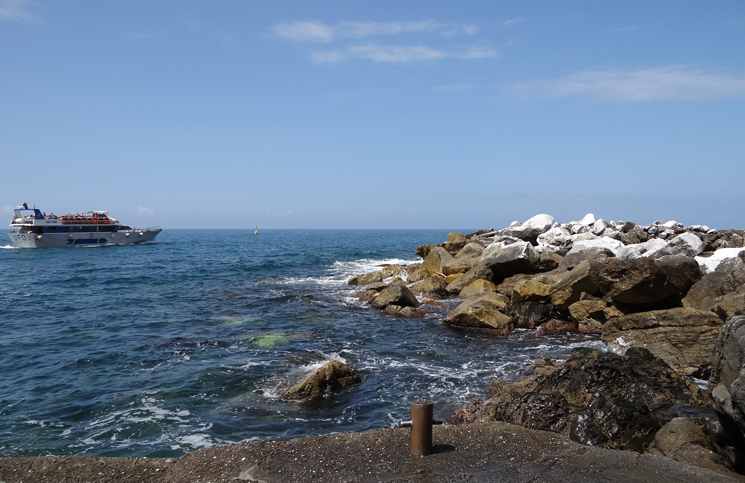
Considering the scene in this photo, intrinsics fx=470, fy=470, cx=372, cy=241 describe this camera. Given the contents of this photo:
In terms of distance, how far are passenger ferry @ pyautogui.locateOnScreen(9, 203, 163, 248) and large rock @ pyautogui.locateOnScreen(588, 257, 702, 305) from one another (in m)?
69.0

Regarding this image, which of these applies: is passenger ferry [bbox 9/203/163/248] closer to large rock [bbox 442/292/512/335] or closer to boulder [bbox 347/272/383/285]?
boulder [bbox 347/272/383/285]

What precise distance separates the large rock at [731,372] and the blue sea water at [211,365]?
4.81m

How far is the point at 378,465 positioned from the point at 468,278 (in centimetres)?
1702

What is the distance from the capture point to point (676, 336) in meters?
11.6

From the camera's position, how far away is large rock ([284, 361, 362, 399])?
10.3 meters

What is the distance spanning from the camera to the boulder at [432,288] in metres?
22.1

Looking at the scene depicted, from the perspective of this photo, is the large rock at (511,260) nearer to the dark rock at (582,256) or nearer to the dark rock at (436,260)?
the dark rock at (582,256)

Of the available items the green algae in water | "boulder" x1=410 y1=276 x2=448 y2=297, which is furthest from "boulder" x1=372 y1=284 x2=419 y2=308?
the green algae in water

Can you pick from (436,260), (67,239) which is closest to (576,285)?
(436,260)

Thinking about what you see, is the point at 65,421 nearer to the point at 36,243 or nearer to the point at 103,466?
the point at 103,466

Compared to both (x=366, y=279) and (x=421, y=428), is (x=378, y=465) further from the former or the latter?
(x=366, y=279)

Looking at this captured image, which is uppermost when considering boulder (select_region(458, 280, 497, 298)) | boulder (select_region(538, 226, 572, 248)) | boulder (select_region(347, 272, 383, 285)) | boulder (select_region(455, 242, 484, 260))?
boulder (select_region(538, 226, 572, 248))

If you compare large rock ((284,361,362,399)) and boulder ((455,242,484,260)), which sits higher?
boulder ((455,242,484,260))

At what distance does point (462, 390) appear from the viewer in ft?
34.9
